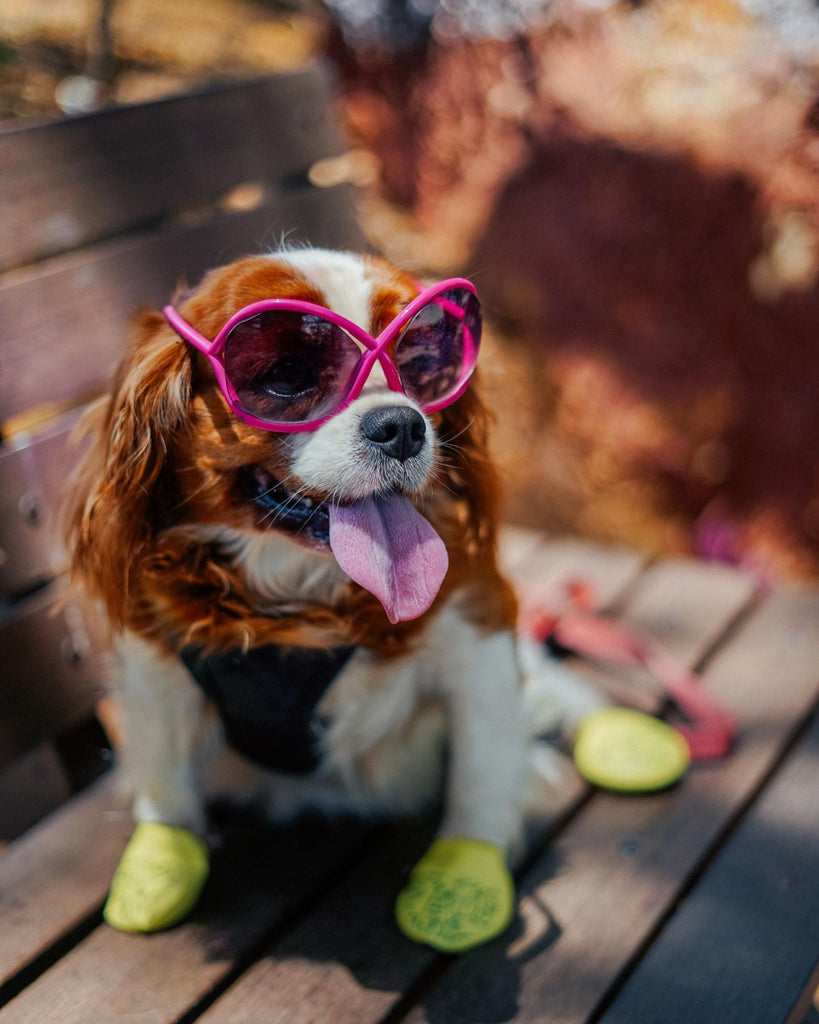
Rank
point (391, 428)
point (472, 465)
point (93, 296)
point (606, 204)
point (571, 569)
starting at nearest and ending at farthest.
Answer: point (391, 428)
point (472, 465)
point (93, 296)
point (571, 569)
point (606, 204)

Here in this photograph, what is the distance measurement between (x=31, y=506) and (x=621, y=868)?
3.90ft

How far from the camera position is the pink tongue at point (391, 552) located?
123 centimetres

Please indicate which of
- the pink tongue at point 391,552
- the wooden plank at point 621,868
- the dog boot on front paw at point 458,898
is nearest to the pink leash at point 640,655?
the wooden plank at point 621,868

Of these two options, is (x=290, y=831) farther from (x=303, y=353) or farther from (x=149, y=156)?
(x=149, y=156)

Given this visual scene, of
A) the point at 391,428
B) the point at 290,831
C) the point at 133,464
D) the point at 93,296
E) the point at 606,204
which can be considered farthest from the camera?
the point at 606,204

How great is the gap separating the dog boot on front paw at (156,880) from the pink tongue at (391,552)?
54 centimetres

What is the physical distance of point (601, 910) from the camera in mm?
1425

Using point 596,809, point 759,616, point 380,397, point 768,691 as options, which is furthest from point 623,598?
point 380,397

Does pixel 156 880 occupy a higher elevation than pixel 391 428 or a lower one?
lower

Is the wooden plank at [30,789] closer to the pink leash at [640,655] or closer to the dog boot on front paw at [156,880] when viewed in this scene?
the dog boot on front paw at [156,880]

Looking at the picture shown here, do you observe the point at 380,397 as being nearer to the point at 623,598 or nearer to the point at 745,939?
the point at 745,939

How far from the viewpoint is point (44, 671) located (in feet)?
5.83

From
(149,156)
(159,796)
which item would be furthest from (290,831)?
(149,156)

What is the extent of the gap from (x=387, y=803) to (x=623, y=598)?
890mm
